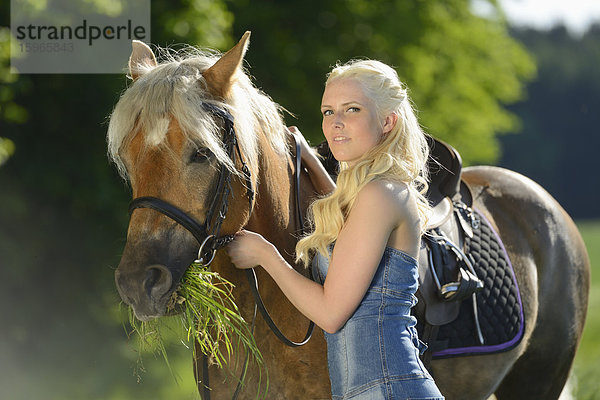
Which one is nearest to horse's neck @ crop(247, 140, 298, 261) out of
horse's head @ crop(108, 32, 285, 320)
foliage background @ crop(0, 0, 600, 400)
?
horse's head @ crop(108, 32, 285, 320)

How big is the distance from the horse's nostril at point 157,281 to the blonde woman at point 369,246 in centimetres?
32

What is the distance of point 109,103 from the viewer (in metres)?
8.06

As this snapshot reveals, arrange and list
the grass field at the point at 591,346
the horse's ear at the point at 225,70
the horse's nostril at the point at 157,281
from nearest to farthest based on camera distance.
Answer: the horse's nostril at the point at 157,281 → the horse's ear at the point at 225,70 → the grass field at the point at 591,346

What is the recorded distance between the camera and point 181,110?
219 cm

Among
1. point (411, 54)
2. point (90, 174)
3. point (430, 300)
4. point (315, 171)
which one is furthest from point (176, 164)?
point (411, 54)

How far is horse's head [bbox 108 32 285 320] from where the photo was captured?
2.12 meters

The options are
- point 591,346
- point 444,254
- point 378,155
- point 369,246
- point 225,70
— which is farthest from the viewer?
point 591,346

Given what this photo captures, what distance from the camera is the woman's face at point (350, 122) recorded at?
201 cm

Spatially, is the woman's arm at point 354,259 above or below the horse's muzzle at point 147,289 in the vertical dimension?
above

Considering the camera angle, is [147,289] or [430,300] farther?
[430,300]

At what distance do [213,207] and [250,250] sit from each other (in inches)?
7.3

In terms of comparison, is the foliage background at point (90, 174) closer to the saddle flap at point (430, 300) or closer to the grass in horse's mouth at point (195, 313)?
the saddle flap at point (430, 300)

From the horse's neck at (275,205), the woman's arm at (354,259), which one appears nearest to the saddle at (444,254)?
the horse's neck at (275,205)

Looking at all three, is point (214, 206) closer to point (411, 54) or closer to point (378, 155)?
point (378, 155)
